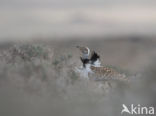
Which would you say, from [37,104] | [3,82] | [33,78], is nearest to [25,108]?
[37,104]

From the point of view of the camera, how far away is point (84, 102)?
3168mm

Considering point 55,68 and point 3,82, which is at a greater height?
point 55,68

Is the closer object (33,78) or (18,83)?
(18,83)

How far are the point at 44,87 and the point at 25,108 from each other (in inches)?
37.4

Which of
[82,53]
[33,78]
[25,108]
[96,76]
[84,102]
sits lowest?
[25,108]

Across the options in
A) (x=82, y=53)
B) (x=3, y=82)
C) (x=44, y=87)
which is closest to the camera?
(x=3, y=82)

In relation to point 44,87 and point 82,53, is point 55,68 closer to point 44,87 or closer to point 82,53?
point 82,53

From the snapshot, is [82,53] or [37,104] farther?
[82,53]

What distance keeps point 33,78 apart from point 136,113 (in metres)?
1.12

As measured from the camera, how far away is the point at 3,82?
2.97 meters

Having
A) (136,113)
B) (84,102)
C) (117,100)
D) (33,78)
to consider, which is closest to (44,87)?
(33,78)

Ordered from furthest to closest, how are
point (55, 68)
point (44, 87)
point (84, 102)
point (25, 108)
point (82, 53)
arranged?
point (82, 53)
point (55, 68)
point (44, 87)
point (84, 102)
point (25, 108)

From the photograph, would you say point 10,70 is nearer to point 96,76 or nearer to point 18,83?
point 18,83

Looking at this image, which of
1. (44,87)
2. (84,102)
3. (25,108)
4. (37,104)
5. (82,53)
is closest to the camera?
(25,108)
